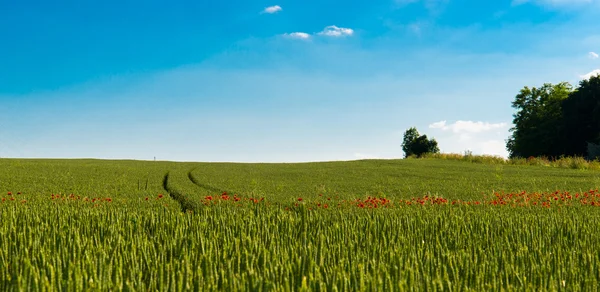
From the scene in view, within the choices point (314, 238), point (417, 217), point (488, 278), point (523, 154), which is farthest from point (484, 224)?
point (523, 154)

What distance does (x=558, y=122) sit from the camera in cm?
6125

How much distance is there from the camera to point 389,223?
857 cm

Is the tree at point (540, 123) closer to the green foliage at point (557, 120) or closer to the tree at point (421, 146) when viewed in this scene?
the green foliage at point (557, 120)

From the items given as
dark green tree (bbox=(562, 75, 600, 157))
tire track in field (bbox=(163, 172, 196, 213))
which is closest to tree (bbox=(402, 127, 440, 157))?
dark green tree (bbox=(562, 75, 600, 157))

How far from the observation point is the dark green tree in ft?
182

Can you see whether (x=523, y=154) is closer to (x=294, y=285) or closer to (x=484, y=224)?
(x=484, y=224)

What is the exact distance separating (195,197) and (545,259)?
10787mm

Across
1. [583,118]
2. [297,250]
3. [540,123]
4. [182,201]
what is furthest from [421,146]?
[297,250]

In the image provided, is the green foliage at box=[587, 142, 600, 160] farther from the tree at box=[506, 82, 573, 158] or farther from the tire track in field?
the tire track in field

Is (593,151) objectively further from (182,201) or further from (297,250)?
(297,250)

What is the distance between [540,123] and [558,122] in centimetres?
684

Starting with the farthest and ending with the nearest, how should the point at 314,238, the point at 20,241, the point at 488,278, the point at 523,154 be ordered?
the point at 523,154, the point at 314,238, the point at 20,241, the point at 488,278

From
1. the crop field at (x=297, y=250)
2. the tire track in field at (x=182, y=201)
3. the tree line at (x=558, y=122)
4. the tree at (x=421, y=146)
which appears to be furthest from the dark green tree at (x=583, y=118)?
the tire track in field at (x=182, y=201)

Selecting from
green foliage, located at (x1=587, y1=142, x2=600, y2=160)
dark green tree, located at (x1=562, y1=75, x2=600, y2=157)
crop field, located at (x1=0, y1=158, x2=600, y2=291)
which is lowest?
crop field, located at (x1=0, y1=158, x2=600, y2=291)
